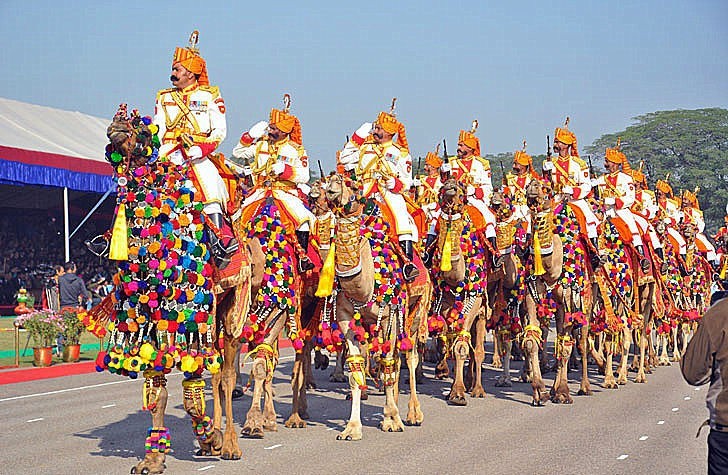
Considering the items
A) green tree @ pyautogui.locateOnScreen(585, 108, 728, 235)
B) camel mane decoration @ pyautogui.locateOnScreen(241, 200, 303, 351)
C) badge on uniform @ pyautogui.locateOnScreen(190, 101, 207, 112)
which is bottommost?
camel mane decoration @ pyautogui.locateOnScreen(241, 200, 303, 351)

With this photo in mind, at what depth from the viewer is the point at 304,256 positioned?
12758 millimetres

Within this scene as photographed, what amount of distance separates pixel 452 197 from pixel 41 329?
33.7 ft

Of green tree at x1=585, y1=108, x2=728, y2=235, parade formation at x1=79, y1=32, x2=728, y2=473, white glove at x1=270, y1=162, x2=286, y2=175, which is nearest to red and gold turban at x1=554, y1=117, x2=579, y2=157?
parade formation at x1=79, y1=32, x2=728, y2=473

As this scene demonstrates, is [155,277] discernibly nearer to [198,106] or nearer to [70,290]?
[198,106]

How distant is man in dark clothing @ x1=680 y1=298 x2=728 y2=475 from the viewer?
21.1 feet

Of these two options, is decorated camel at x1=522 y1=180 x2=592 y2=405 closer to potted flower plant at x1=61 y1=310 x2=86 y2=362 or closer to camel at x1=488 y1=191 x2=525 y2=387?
camel at x1=488 y1=191 x2=525 y2=387

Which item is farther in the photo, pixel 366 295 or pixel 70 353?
pixel 70 353

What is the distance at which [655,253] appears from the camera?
21.0 meters

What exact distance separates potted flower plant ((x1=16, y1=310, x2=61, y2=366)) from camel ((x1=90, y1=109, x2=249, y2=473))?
36.7 ft

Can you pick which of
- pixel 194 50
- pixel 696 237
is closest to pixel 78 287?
pixel 194 50

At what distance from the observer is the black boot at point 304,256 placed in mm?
12758

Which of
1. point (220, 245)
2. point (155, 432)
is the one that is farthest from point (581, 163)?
point (155, 432)

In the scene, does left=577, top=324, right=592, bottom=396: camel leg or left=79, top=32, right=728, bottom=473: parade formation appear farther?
left=577, top=324, right=592, bottom=396: camel leg

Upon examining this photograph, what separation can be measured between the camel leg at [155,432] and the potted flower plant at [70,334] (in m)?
11.8
